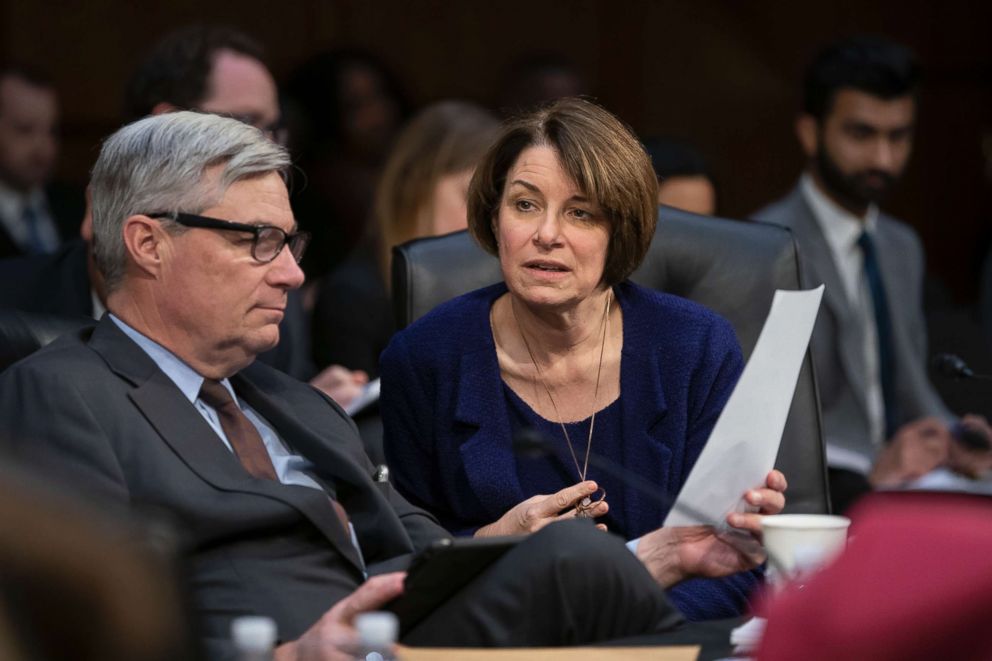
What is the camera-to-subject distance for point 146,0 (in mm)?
5484

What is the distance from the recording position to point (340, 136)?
16.3ft

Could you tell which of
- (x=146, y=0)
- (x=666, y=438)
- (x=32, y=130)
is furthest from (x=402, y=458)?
(x=146, y=0)

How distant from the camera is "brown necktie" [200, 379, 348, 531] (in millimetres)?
2135

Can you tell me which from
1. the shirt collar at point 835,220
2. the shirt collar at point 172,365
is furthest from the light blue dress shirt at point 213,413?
the shirt collar at point 835,220

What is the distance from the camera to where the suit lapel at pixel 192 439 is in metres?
2.01

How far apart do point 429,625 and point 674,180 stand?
2411 mm

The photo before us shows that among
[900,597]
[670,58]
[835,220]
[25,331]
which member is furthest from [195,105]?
[670,58]

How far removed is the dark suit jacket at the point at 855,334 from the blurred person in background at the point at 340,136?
4.48 ft

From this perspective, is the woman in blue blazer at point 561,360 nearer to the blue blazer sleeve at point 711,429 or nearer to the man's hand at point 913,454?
the blue blazer sleeve at point 711,429

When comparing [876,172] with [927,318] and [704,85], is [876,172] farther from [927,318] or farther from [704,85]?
[704,85]

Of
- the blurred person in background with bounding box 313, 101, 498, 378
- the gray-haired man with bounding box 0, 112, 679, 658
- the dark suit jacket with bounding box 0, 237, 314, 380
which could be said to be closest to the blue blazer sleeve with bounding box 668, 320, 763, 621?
the gray-haired man with bounding box 0, 112, 679, 658

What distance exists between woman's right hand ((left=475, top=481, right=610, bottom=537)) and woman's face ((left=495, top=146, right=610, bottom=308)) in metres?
0.36

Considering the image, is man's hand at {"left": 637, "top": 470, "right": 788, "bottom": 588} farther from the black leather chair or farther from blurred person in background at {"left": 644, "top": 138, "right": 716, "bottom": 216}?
blurred person in background at {"left": 644, "top": 138, "right": 716, "bottom": 216}

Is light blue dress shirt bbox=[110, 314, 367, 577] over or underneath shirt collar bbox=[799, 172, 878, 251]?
over
